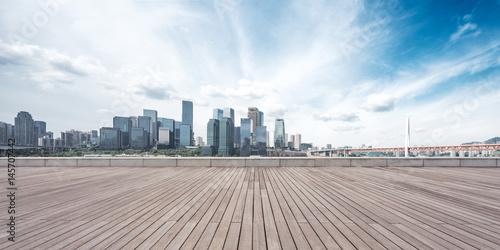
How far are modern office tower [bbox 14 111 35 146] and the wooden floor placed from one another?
121ft

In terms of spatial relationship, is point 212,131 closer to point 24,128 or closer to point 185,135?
point 185,135

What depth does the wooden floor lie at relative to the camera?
7.59 ft

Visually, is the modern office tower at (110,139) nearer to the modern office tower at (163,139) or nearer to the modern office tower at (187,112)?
the modern office tower at (163,139)

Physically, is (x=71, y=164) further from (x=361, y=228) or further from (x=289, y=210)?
(x=361, y=228)

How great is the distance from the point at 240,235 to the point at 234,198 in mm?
1471

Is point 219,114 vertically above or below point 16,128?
above

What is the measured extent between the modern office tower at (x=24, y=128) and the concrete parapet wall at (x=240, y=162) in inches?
1218

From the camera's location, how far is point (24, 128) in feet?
98.3

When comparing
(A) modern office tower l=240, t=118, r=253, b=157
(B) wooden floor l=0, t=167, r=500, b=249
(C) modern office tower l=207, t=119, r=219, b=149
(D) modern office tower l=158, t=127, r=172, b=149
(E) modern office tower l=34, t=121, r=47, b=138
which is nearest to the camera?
(B) wooden floor l=0, t=167, r=500, b=249

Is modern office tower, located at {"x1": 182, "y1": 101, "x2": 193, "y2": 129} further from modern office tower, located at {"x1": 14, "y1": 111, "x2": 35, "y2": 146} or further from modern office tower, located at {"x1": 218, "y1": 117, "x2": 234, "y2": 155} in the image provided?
modern office tower, located at {"x1": 14, "y1": 111, "x2": 35, "y2": 146}

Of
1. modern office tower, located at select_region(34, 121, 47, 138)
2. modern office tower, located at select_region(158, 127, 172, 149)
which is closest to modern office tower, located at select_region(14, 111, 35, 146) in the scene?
modern office tower, located at select_region(34, 121, 47, 138)

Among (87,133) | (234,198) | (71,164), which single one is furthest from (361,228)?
(87,133)

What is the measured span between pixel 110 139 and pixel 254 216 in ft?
149

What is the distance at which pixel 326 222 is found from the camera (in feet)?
9.27
